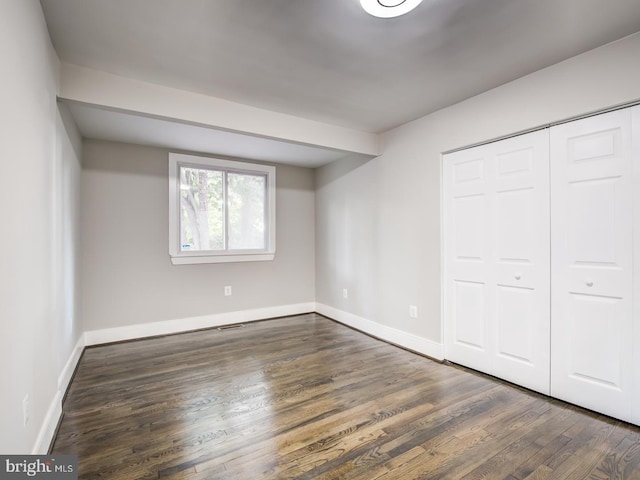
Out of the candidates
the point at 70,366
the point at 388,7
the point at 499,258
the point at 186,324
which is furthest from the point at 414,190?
the point at 70,366

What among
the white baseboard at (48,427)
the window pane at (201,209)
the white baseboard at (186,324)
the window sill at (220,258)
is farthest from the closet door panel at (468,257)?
the white baseboard at (48,427)

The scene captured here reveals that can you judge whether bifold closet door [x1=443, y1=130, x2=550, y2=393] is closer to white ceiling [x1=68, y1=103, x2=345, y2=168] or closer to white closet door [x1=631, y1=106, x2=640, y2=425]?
white closet door [x1=631, y1=106, x2=640, y2=425]

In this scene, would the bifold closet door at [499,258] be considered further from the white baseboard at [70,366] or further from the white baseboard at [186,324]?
the white baseboard at [70,366]

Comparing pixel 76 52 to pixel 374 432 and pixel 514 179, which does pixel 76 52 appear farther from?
pixel 514 179

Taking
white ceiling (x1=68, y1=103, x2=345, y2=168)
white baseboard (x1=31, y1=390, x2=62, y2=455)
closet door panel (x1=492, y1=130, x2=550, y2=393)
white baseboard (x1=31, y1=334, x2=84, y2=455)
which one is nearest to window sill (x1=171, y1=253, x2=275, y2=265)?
white ceiling (x1=68, y1=103, x2=345, y2=168)

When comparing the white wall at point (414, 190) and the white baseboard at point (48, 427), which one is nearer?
the white baseboard at point (48, 427)

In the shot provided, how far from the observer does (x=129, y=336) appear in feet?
12.5

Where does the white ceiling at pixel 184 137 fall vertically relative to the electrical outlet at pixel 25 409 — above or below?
above

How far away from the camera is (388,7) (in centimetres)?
166

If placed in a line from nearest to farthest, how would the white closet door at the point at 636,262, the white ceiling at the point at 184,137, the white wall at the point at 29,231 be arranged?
the white wall at the point at 29,231 < the white closet door at the point at 636,262 < the white ceiling at the point at 184,137

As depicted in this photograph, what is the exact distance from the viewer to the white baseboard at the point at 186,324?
3692 mm

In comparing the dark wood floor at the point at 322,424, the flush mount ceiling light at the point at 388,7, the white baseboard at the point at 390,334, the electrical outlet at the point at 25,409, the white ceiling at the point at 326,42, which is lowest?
the dark wood floor at the point at 322,424

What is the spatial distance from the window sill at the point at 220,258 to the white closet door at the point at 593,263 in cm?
354

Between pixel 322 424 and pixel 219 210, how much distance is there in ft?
10.6
